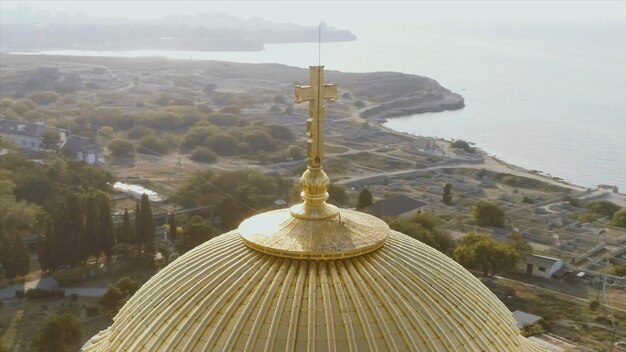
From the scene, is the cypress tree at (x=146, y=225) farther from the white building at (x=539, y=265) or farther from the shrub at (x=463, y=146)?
the shrub at (x=463, y=146)

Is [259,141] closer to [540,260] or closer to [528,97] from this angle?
[540,260]

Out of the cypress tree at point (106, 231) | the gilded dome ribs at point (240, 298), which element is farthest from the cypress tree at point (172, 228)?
the gilded dome ribs at point (240, 298)

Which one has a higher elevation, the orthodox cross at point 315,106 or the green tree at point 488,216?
the orthodox cross at point 315,106

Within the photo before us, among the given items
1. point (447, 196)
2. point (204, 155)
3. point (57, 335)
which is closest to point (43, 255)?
point (57, 335)

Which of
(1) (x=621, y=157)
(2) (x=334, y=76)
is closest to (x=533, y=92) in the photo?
(2) (x=334, y=76)

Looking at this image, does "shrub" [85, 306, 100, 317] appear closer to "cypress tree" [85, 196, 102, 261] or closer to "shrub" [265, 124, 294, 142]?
"cypress tree" [85, 196, 102, 261]
